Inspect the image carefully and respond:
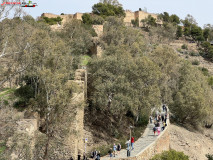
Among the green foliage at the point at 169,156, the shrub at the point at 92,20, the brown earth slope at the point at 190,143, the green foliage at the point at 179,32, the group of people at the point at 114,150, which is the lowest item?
the brown earth slope at the point at 190,143

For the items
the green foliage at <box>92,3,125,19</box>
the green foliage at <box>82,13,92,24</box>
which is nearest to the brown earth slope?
the green foliage at <box>82,13,92,24</box>

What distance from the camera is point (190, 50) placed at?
252 feet

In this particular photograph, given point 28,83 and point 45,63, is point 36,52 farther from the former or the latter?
point 28,83

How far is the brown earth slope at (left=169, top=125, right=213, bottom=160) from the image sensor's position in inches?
1131

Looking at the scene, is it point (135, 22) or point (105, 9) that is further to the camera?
point (135, 22)

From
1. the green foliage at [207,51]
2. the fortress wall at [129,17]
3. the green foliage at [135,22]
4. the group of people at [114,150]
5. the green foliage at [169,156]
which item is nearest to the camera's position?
the group of people at [114,150]

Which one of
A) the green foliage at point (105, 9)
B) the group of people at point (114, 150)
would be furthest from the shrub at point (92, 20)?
the group of people at point (114, 150)

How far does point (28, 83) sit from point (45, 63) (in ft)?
22.6

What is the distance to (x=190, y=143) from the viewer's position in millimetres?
30359

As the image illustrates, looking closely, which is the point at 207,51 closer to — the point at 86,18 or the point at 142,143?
the point at 86,18

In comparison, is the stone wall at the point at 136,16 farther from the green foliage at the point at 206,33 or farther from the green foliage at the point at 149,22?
the green foliage at the point at 206,33

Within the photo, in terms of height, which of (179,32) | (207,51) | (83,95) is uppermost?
(179,32)

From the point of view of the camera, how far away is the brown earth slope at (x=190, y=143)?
1131 inches

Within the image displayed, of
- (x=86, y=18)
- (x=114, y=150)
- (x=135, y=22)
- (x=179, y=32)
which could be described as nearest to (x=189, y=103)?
(x=114, y=150)
